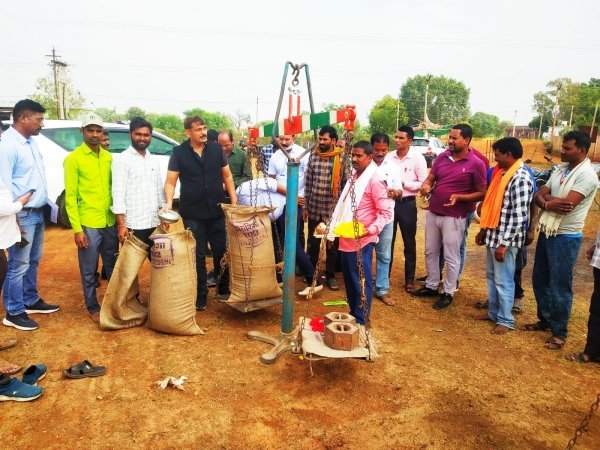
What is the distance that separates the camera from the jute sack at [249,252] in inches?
142

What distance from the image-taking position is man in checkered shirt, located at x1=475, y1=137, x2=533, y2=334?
344cm

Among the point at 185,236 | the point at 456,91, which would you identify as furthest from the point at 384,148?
the point at 456,91

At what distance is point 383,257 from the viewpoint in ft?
14.3

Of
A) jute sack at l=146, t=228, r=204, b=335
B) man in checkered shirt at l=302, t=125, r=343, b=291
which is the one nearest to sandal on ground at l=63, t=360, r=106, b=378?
jute sack at l=146, t=228, r=204, b=335

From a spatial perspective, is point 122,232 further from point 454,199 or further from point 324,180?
point 454,199

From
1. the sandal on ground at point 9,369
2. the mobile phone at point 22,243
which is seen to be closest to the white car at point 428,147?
the mobile phone at point 22,243

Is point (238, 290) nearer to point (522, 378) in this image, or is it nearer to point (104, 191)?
point (104, 191)

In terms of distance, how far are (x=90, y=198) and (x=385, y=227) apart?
2.86 m

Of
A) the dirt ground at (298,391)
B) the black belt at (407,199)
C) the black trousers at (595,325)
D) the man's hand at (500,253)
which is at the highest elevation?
the black belt at (407,199)

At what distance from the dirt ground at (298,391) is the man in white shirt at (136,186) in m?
0.95

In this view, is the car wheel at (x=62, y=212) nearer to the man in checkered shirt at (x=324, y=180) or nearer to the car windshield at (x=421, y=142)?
the man in checkered shirt at (x=324, y=180)

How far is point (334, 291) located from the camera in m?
4.65

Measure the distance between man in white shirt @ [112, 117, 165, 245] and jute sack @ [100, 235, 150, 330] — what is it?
0.17m

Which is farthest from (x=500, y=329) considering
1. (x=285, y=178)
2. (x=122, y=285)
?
(x=122, y=285)
